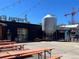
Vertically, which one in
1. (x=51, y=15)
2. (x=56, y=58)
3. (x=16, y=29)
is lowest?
(x=56, y=58)

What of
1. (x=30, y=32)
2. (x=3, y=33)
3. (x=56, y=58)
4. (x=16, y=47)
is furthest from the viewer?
(x=30, y=32)

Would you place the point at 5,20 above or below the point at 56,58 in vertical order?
above

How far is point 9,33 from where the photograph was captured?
33.8 m

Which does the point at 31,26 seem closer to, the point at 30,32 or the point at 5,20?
the point at 30,32

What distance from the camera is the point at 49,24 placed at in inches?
1657

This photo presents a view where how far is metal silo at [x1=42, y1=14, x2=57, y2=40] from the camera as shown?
40.9m

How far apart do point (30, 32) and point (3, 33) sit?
698 centimetres

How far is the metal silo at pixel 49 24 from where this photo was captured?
40916 mm

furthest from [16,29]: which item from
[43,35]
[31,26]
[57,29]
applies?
[57,29]

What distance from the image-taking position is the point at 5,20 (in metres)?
33.2

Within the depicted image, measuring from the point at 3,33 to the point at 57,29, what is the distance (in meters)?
14.0

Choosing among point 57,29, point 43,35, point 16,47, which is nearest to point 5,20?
point 43,35

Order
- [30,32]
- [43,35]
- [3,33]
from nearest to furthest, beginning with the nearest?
[3,33], [30,32], [43,35]

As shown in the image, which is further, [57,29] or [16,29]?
[57,29]
